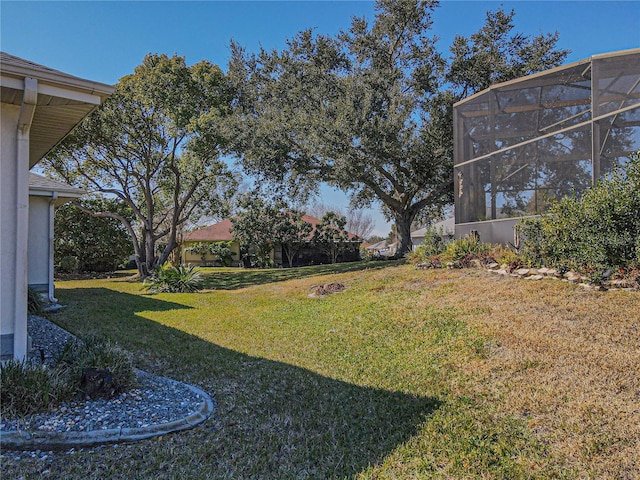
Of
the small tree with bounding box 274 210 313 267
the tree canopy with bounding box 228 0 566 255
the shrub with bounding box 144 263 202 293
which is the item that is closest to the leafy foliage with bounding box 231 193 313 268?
the small tree with bounding box 274 210 313 267

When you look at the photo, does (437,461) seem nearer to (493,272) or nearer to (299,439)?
(299,439)

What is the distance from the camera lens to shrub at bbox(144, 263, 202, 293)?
44.4 ft

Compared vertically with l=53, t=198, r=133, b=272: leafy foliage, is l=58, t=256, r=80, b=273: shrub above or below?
below

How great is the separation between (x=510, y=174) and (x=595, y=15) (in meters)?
3.60

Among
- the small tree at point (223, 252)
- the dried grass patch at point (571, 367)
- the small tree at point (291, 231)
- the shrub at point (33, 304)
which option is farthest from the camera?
the small tree at point (223, 252)

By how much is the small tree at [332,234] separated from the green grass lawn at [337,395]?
17004 millimetres

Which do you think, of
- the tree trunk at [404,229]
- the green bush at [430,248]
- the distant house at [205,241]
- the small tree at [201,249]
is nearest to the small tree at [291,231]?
the distant house at [205,241]

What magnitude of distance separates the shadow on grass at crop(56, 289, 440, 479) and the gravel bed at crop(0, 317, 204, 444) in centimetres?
28

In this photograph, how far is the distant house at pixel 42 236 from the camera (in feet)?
29.9

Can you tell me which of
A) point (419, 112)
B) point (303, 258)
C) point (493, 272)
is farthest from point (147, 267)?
point (493, 272)

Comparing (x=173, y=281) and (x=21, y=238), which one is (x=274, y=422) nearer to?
(x=21, y=238)

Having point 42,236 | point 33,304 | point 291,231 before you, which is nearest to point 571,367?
point 33,304

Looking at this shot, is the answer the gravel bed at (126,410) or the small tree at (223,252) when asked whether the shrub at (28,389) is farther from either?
the small tree at (223,252)

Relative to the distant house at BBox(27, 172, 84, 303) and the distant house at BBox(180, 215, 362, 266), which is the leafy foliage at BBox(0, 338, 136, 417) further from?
the distant house at BBox(180, 215, 362, 266)
